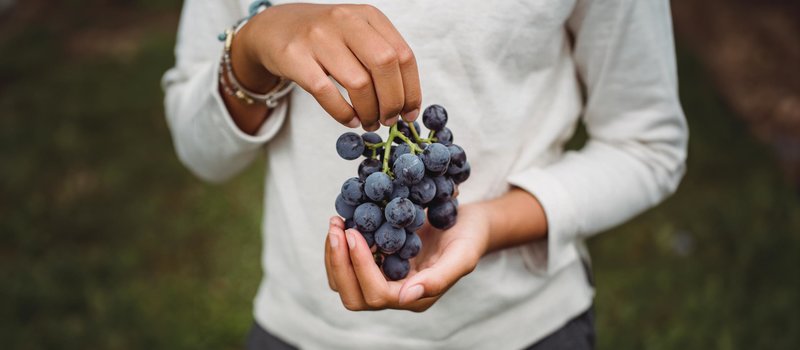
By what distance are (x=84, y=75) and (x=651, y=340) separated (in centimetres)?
437

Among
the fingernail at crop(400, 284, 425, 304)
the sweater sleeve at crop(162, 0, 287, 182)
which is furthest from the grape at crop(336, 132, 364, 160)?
the sweater sleeve at crop(162, 0, 287, 182)

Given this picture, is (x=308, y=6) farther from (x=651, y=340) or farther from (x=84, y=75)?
(x=84, y=75)

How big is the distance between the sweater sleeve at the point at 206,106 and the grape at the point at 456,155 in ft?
1.18

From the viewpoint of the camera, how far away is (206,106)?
4.07 feet

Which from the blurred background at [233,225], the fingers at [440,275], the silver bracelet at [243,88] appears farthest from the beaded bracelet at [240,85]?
the blurred background at [233,225]

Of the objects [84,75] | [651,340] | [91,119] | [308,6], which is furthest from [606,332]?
[84,75]

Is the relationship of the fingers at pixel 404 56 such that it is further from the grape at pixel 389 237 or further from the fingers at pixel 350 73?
the grape at pixel 389 237

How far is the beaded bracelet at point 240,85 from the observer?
1146 millimetres

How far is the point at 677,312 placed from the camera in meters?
2.98

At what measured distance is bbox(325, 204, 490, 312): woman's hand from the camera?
0.95m

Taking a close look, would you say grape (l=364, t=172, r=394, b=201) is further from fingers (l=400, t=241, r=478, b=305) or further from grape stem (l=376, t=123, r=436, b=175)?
fingers (l=400, t=241, r=478, b=305)

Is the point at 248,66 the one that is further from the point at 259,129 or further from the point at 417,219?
the point at 417,219

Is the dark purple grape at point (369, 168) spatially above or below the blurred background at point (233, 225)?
above

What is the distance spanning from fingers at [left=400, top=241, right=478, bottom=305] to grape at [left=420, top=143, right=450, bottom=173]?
140mm
